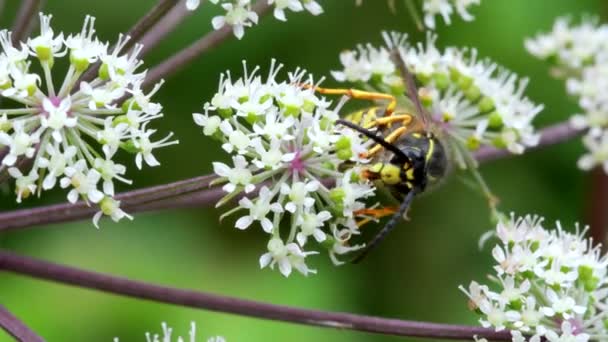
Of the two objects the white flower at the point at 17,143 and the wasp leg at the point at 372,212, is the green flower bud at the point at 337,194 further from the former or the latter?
the white flower at the point at 17,143

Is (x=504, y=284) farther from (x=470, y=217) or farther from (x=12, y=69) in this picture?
(x=470, y=217)

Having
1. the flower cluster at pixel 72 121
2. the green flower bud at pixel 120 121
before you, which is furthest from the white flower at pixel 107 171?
the green flower bud at pixel 120 121

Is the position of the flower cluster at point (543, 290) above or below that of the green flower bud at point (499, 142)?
below

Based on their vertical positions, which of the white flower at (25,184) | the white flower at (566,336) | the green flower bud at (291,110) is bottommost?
the white flower at (566,336)

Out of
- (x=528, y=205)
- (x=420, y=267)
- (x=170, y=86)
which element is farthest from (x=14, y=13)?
(x=528, y=205)

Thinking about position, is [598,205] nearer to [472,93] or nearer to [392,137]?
[472,93]

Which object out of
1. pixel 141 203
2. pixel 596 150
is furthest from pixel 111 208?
pixel 596 150

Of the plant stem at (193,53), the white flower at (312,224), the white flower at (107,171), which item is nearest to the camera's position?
the white flower at (107,171)
